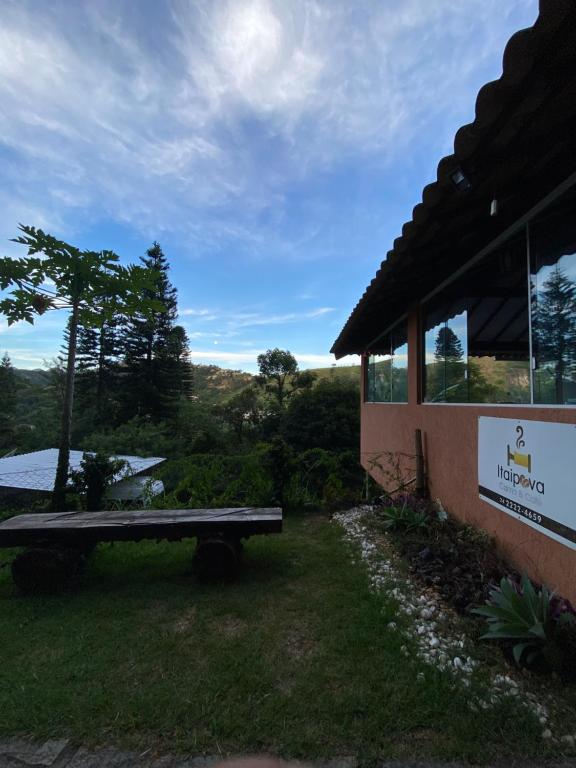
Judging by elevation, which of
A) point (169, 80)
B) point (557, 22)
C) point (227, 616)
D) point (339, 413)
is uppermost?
point (169, 80)

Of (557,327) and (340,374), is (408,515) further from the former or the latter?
(340,374)

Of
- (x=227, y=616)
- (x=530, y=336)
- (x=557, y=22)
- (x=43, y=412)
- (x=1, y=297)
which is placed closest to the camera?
(x=557, y=22)

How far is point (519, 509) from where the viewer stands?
2.64 m

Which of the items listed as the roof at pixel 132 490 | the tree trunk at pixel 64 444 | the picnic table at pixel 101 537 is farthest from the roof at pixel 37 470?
the picnic table at pixel 101 537

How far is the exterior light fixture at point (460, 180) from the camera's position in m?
1.98

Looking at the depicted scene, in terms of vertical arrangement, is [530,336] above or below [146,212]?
below

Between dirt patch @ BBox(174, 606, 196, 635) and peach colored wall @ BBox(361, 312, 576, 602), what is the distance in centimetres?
256

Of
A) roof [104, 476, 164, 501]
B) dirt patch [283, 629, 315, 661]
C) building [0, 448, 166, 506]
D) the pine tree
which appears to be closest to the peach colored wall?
dirt patch [283, 629, 315, 661]

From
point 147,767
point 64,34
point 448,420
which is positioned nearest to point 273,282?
point 64,34

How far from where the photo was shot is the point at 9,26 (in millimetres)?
3922

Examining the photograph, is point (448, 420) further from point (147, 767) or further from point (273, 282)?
point (273, 282)

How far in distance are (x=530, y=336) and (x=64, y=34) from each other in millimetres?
5998

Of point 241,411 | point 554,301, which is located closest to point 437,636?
point 554,301

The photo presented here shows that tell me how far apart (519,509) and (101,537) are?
375cm
